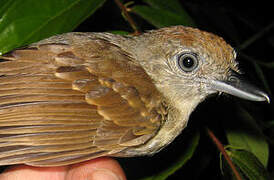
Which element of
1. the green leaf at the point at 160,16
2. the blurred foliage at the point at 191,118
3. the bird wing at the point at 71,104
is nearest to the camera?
the bird wing at the point at 71,104

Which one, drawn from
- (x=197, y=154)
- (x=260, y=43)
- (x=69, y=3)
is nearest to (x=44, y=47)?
(x=69, y=3)

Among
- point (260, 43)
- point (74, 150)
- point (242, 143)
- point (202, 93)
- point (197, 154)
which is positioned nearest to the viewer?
point (74, 150)

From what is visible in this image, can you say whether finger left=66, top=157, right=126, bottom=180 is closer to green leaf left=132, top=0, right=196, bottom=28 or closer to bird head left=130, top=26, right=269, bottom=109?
bird head left=130, top=26, right=269, bottom=109

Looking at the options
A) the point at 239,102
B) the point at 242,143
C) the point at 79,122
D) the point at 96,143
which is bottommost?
the point at 242,143

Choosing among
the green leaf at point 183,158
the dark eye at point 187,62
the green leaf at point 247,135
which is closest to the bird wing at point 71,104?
the dark eye at point 187,62

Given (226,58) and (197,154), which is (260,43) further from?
(226,58)

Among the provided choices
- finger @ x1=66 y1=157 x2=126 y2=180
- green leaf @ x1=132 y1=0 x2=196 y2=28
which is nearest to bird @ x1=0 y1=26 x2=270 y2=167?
finger @ x1=66 y1=157 x2=126 y2=180

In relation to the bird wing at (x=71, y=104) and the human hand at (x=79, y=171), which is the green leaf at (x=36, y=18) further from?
the human hand at (x=79, y=171)
